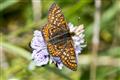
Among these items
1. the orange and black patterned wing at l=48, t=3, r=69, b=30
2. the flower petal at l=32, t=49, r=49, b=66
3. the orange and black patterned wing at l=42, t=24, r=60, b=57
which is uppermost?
the orange and black patterned wing at l=48, t=3, r=69, b=30

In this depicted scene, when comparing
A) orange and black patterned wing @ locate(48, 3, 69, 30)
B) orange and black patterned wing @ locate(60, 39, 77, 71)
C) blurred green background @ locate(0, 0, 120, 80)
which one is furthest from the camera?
blurred green background @ locate(0, 0, 120, 80)

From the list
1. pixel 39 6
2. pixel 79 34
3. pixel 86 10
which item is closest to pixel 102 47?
pixel 86 10

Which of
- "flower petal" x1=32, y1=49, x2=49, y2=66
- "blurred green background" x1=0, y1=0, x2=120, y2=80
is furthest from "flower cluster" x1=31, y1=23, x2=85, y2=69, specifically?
"blurred green background" x1=0, y1=0, x2=120, y2=80

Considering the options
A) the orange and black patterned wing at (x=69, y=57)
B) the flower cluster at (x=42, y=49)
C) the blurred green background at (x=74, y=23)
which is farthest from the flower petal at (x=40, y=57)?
the blurred green background at (x=74, y=23)

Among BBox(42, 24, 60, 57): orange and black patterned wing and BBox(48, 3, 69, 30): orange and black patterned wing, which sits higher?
BBox(48, 3, 69, 30): orange and black patterned wing

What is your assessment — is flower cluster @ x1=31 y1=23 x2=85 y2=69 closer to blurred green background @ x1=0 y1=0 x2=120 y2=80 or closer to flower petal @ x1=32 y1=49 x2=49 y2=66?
flower petal @ x1=32 y1=49 x2=49 y2=66

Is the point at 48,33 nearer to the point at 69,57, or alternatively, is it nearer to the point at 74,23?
the point at 69,57

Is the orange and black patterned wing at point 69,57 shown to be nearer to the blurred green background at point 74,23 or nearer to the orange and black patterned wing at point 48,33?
the orange and black patterned wing at point 48,33
